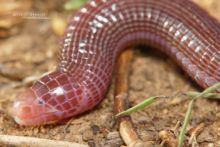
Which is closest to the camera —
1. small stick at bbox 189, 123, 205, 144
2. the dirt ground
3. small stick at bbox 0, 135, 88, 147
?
small stick at bbox 0, 135, 88, 147

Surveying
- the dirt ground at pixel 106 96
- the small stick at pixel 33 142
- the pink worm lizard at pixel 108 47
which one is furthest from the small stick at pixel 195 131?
the small stick at pixel 33 142

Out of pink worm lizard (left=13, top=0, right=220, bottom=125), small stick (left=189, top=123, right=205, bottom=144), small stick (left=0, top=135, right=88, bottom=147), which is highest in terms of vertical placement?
pink worm lizard (left=13, top=0, right=220, bottom=125)

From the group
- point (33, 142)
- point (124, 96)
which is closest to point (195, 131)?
point (124, 96)

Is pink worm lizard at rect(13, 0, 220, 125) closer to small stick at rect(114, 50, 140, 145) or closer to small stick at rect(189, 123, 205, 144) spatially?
small stick at rect(114, 50, 140, 145)

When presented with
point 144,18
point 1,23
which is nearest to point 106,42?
point 144,18

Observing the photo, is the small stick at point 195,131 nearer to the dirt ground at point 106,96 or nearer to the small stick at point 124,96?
the dirt ground at point 106,96

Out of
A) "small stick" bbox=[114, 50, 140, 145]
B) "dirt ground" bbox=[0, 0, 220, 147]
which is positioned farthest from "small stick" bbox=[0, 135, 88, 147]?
"small stick" bbox=[114, 50, 140, 145]

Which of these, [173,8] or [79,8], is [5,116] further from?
[173,8]
